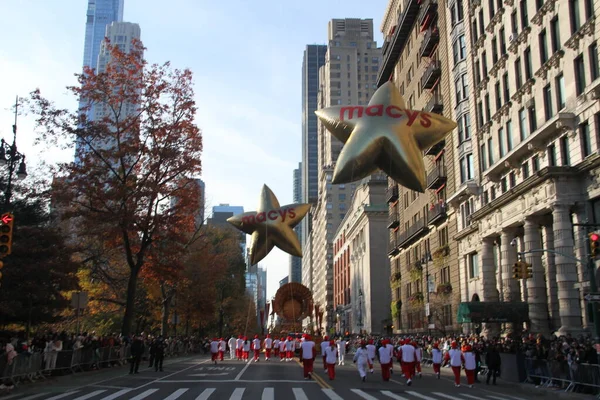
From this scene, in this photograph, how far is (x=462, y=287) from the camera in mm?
45406

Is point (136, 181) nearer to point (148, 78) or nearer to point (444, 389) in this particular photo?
point (148, 78)

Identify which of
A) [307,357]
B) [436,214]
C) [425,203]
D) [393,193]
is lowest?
[307,357]

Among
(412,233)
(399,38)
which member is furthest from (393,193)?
(399,38)

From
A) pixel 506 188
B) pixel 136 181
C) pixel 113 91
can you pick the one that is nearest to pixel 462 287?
pixel 506 188

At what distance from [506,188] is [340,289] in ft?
280

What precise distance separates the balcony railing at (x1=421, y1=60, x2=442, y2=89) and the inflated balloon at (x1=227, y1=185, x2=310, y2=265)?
23.4 meters

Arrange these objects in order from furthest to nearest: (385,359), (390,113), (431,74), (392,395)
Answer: (431,74) → (385,359) → (390,113) → (392,395)

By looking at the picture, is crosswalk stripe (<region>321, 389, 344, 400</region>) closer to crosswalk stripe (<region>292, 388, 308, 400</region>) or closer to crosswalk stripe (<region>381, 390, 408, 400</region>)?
crosswalk stripe (<region>292, 388, 308, 400</region>)

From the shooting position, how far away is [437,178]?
50125 mm

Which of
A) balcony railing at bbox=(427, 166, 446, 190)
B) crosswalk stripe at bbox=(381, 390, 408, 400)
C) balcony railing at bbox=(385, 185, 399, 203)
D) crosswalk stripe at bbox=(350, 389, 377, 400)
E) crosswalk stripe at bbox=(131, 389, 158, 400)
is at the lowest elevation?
crosswalk stripe at bbox=(381, 390, 408, 400)

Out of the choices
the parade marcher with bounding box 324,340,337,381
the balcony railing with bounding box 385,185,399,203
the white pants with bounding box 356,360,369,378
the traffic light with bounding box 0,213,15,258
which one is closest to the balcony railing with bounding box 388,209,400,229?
the balcony railing with bounding box 385,185,399,203

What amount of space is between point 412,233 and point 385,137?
4261 centimetres

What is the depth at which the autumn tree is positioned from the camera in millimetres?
32406

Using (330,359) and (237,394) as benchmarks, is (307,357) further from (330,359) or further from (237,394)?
(237,394)
